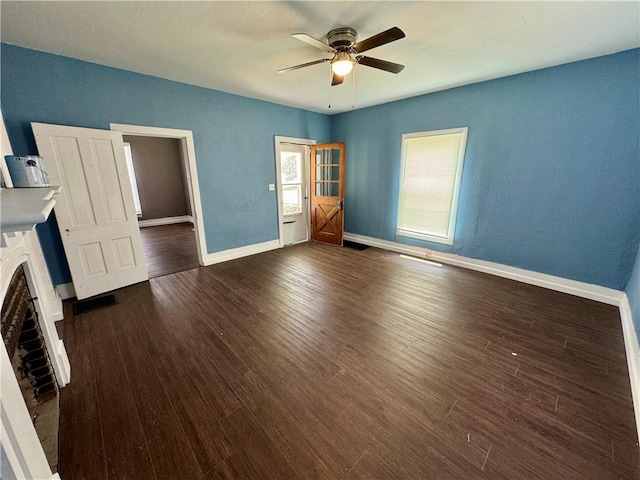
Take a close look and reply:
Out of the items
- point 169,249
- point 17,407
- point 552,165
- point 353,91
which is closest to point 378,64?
point 353,91

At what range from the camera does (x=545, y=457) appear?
142cm

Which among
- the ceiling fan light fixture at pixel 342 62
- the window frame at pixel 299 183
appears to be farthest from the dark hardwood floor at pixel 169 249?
the ceiling fan light fixture at pixel 342 62

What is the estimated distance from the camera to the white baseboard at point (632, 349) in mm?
1735

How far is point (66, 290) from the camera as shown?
3.13 m

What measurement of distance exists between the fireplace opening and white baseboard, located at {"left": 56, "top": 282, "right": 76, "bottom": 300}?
183cm

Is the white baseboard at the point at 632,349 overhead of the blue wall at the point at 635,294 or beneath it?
beneath

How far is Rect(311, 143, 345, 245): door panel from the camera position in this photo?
210 inches

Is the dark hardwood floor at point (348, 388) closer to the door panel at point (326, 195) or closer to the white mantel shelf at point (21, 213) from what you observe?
the white mantel shelf at point (21, 213)

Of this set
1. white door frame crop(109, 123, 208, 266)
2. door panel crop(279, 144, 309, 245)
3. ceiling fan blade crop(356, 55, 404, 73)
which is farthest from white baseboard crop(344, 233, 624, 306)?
white door frame crop(109, 123, 208, 266)

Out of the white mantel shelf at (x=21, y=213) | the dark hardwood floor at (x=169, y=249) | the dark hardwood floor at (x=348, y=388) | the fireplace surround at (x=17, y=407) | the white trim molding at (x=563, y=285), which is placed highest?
the white mantel shelf at (x=21, y=213)

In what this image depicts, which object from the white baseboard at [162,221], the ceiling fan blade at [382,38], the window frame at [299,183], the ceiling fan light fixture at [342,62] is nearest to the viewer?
the ceiling fan blade at [382,38]

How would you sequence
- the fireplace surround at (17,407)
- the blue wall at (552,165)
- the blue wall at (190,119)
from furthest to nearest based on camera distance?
the blue wall at (552,165), the blue wall at (190,119), the fireplace surround at (17,407)

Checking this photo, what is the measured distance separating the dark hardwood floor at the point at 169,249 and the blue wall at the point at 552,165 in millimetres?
4613

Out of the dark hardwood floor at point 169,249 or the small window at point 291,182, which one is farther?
the small window at point 291,182
